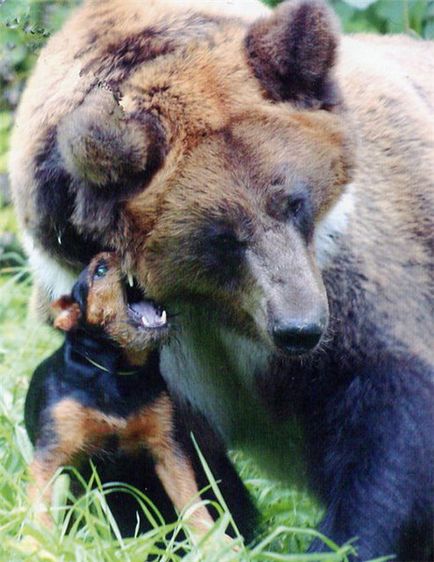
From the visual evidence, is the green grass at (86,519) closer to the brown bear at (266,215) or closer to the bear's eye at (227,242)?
the brown bear at (266,215)

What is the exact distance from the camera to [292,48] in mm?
4609

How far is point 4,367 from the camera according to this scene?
6926mm

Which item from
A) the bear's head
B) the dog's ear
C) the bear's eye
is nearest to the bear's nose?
the bear's head

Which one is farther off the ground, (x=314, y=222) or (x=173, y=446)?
(x=314, y=222)

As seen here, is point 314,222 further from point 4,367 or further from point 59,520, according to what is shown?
point 4,367

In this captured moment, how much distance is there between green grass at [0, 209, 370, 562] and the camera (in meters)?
4.47

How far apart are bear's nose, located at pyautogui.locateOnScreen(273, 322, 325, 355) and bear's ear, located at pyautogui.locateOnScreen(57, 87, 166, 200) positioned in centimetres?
72

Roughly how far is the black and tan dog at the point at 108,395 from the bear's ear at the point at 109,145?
0.93 feet

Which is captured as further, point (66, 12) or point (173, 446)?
point (66, 12)

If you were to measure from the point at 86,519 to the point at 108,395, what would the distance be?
46cm

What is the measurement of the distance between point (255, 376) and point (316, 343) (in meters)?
0.93

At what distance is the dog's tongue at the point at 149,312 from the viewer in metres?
4.72

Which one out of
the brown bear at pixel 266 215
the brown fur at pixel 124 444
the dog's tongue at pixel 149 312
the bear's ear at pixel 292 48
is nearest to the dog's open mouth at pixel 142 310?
the dog's tongue at pixel 149 312

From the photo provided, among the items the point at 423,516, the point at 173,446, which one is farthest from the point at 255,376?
the point at 423,516
